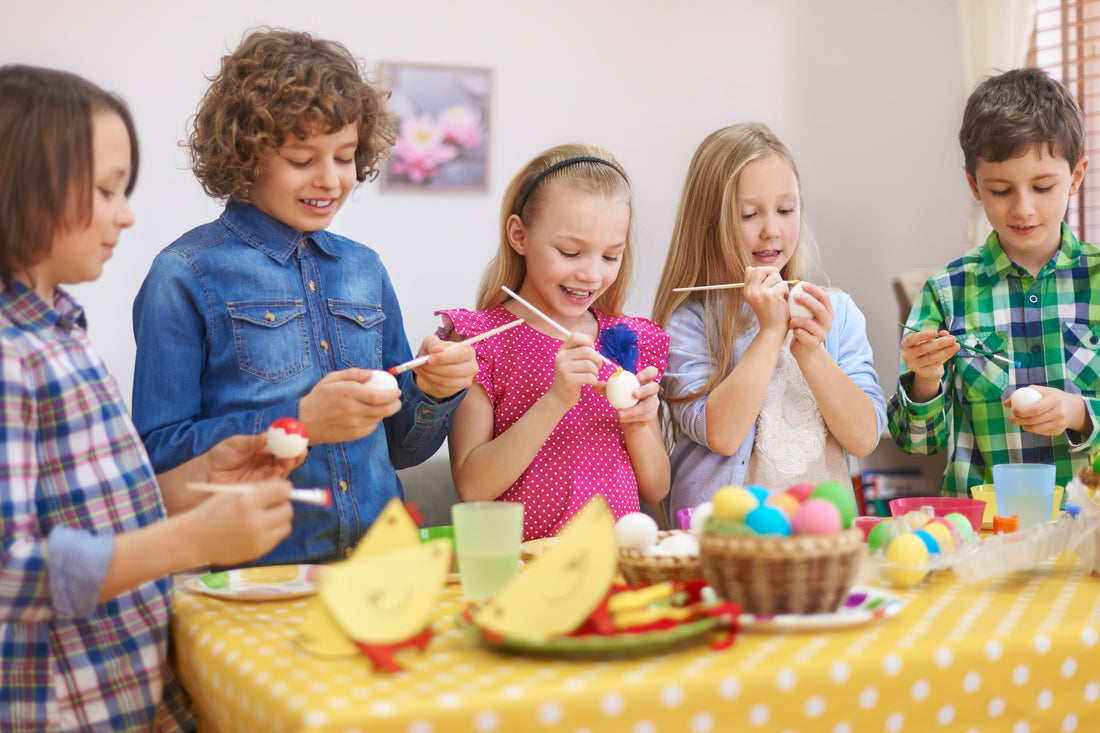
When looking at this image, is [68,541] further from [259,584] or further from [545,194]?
[545,194]

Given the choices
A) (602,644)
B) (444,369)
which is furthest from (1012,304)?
(602,644)

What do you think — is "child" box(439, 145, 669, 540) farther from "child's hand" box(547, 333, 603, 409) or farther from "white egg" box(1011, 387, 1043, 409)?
"white egg" box(1011, 387, 1043, 409)

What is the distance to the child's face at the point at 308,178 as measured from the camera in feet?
4.91

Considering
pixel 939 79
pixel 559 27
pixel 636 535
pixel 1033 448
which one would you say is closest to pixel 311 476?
pixel 636 535

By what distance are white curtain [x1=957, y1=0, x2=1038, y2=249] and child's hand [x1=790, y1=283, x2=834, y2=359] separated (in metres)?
1.70

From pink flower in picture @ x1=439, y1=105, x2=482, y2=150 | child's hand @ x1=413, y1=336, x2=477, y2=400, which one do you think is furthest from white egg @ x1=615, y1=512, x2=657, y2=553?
pink flower in picture @ x1=439, y1=105, x2=482, y2=150

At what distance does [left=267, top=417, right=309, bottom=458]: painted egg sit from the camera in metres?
1.15

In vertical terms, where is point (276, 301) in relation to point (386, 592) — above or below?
above

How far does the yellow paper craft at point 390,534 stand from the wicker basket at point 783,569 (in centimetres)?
28

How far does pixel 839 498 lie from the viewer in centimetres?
100

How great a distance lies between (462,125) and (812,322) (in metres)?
1.71

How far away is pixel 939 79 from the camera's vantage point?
3.74 metres

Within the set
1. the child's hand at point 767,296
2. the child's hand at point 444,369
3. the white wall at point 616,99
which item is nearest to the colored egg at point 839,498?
the child's hand at point 444,369

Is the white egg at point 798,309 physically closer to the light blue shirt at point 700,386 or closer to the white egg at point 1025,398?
the light blue shirt at point 700,386
